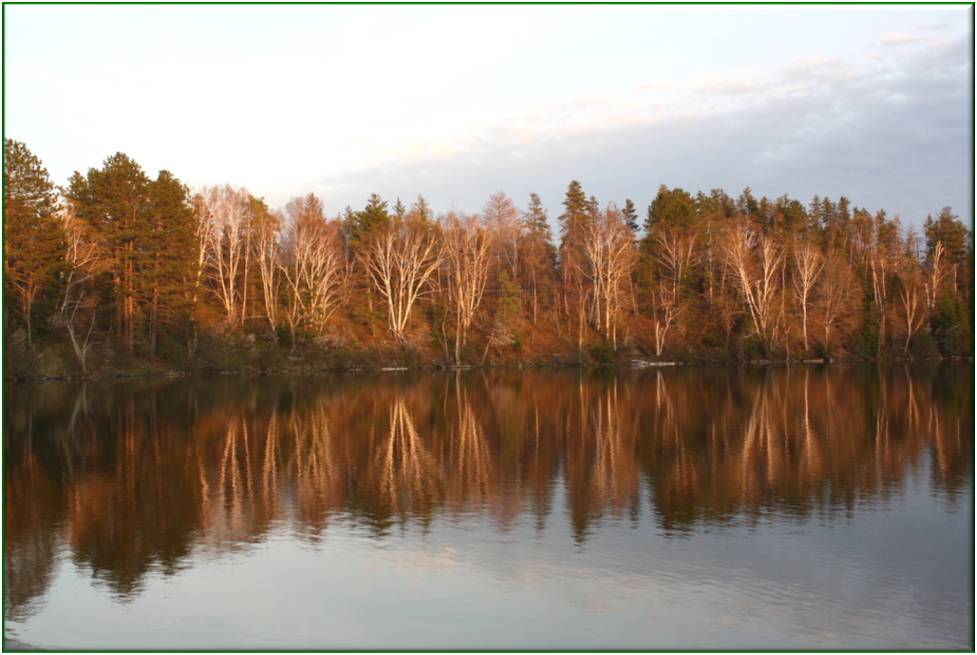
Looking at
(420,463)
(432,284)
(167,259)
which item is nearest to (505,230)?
(432,284)

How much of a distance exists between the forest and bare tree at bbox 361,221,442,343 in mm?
278

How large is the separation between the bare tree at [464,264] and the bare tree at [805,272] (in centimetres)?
2888

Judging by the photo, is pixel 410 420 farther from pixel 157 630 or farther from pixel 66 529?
pixel 157 630

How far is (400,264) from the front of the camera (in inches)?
2948

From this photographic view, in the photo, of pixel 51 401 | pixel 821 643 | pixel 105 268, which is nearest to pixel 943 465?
pixel 821 643

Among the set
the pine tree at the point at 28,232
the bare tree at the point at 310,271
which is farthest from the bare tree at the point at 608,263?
the pine tree at the point at 28,232

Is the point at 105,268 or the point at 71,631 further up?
the point at 105,268

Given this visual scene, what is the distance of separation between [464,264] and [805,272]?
31453mm

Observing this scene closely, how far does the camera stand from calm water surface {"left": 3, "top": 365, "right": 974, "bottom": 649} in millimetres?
11875

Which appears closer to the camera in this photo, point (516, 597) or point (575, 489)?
point (516, 597)

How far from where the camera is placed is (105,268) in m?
59.0

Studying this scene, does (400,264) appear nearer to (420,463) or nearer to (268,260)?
(268,260)

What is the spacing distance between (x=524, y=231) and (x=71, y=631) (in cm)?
8651

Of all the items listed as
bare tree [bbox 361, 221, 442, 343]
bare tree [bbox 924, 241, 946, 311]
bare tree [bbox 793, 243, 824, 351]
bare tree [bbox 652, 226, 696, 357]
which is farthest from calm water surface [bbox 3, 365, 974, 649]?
bare tree [bbox 924, 241, 946, 311]
